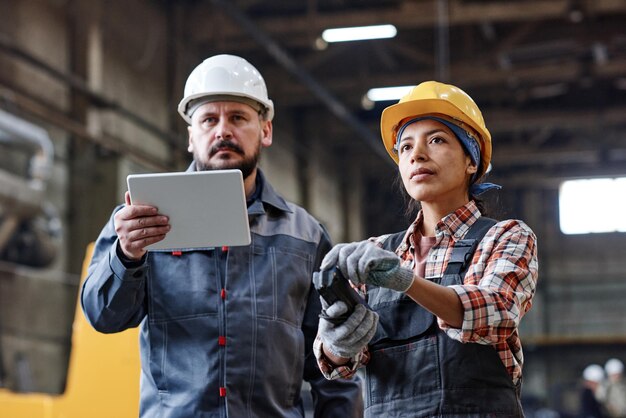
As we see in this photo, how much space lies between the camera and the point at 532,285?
232 cm

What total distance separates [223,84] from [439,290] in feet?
4.80

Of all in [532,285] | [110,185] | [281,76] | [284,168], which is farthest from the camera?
[284,168]

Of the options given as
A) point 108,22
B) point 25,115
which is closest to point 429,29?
point 108,22

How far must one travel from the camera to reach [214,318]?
3031mm

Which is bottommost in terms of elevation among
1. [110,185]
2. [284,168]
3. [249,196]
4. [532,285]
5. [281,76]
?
[532,285]

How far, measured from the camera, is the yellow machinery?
5.36 meters

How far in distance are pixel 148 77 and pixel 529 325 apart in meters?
13.9

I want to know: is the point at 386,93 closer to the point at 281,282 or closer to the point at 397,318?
the point at 281,282

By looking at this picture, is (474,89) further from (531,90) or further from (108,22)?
(108,22)

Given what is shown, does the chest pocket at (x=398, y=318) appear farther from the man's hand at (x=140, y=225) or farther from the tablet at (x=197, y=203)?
the man's hand at (x=140, y=225)

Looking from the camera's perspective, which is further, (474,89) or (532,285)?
(474,89)

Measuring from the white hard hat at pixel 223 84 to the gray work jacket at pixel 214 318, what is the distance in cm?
40

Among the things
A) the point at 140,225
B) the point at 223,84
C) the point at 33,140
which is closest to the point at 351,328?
the point at 140,225

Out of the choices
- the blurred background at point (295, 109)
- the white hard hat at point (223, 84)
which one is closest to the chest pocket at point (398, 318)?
the blurred background at point (295, 109)
